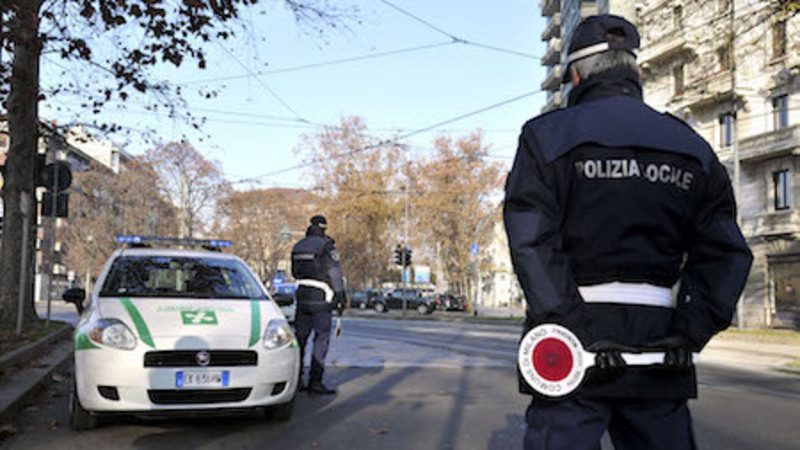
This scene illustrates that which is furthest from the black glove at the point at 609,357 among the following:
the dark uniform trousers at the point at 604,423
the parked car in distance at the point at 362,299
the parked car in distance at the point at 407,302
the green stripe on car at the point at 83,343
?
the parked car in distance at the point at 362,299

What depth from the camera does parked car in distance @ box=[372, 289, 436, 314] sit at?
4234 centimetres

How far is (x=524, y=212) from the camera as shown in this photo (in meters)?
2.06

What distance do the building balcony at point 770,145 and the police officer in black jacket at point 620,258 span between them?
89.0 feet

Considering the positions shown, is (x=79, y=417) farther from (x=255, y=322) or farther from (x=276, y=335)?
(x=276, y=335)

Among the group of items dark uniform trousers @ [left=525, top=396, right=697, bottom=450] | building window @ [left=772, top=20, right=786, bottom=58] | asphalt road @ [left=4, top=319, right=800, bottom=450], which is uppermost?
building window @ [left=772, top=20, right=786, bottom=58]

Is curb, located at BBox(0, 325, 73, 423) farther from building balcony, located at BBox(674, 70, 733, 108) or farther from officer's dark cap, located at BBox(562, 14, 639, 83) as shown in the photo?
building balcony, located at BBox(674, 70, 733, 108)

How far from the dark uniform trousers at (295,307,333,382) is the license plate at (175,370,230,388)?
1.87m

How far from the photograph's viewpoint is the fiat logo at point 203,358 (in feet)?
15.9

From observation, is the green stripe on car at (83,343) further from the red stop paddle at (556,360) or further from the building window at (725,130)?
the building window at (725,130)

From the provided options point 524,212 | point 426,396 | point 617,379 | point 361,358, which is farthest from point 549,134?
point 361,358

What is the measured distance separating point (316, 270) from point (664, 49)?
29.7 meters

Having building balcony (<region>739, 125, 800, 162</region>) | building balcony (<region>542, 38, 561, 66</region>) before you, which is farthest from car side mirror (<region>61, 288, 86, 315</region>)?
building balcony (<region>542, 38, 561, 66</region>)

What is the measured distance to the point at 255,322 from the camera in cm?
530

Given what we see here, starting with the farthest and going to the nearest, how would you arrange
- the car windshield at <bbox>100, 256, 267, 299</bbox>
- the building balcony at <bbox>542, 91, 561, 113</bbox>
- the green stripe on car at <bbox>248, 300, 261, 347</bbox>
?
the building balcony at <bbox>542, 91, 561, 113</bbox>, the car windshield at <bbox>100, 256, 267, 299</bbox>, the green stripe on car at <bbox>248, 300, 261, 347</bbox>
